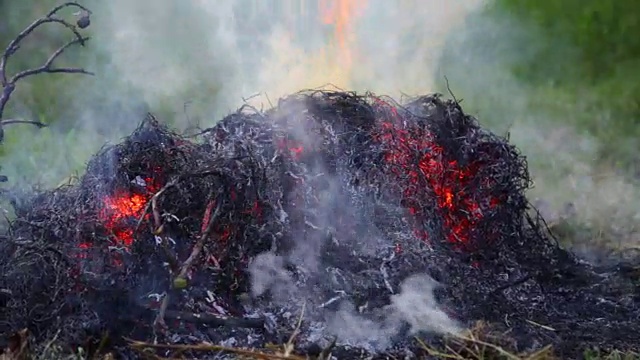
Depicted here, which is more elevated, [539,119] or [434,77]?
[434,77]

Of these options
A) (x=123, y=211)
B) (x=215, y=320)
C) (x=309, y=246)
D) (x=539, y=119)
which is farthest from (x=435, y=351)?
(x=539, y=119)

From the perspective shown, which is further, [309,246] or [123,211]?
[309,246]

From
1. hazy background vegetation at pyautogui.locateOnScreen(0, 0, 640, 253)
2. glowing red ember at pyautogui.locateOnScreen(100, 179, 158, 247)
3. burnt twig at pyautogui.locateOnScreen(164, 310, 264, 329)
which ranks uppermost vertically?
hazy background vegetation at pyautogui.locateOnScreen(0, 0, 640, 253)

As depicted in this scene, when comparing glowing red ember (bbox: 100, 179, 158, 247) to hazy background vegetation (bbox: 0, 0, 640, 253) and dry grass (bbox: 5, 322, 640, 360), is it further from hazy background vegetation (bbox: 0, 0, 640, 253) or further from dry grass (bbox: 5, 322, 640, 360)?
hazy background vegetation (bbox: 0, 0, 640, 253)

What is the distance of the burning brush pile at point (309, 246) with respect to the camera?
199 inches

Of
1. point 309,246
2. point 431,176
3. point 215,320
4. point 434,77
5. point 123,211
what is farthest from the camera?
point 434,77

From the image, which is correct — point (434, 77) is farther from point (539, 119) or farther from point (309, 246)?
point (309, 246)

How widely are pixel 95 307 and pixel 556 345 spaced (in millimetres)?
3437

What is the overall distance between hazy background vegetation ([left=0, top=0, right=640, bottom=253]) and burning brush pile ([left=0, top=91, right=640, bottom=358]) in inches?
116

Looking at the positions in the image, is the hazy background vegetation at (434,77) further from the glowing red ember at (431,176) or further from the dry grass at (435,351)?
the dry grass at (435,351)

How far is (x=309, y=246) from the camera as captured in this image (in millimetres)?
6039

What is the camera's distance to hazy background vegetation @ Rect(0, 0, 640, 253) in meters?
10.1

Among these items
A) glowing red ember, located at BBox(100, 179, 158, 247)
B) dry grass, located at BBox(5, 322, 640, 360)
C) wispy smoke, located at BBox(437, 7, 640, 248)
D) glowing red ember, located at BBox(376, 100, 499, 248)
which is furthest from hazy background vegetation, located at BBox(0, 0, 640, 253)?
dry grass, located at BBox(5, 322, 640, 360)

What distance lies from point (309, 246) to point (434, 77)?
585cm
